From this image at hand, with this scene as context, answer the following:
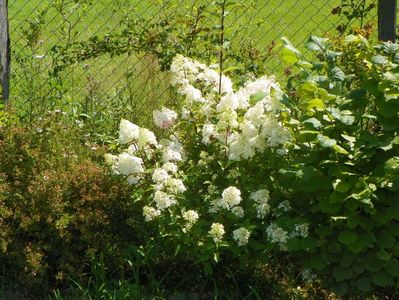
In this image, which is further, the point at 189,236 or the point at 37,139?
the point at 37,139

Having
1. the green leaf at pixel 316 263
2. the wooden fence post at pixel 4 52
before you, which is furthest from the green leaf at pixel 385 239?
→ the wooden fence post at pixel 4 52

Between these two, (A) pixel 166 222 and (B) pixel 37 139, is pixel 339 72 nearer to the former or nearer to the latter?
(A) pixel 166 222

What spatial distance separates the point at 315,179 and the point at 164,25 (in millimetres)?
2713

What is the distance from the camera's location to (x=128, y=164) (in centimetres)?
390

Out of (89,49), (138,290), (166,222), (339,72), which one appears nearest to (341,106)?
(339,72)

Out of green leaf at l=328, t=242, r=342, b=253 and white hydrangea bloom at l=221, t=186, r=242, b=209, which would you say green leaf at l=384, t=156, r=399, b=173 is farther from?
white hydrangea bloom at l=221, t=186, r=242, b=209

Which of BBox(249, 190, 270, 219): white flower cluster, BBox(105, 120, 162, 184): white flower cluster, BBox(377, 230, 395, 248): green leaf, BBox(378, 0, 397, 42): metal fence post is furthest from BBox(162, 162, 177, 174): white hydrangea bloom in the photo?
BBox(378, 0, 397, 42): metal fence post

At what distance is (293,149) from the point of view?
12.6 ft

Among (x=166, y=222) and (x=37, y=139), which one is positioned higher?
(x=37, y=139)

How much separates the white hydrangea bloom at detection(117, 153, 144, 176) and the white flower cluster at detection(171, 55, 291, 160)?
1.15 ft

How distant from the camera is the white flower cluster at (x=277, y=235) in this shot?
379 centimetres

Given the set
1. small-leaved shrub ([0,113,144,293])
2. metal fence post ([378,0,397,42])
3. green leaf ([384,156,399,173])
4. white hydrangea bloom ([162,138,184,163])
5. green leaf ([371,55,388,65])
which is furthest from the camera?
metal fence post ([378,0,397,42])

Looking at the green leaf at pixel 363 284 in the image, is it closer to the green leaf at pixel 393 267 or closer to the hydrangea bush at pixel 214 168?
the green leaf at pixel 393 267

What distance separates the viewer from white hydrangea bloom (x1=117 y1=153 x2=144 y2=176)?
3.90 metres
